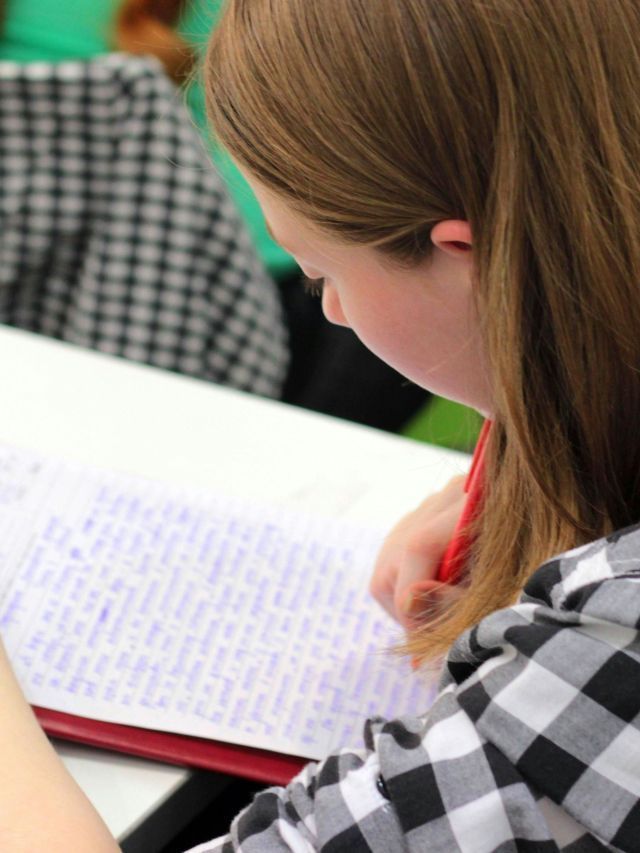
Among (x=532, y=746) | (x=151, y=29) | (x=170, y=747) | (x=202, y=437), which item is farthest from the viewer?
(x=151, y=29)

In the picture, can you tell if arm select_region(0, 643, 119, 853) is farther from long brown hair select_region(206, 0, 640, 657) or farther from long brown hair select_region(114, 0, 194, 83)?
long brown hair select_region(114, 0, 194, 83)

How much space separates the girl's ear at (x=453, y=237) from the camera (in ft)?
1.77

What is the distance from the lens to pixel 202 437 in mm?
915

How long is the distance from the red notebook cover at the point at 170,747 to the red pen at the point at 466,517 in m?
0.19

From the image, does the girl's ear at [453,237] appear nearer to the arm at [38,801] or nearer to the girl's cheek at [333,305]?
the girl's cheek at [333,305]

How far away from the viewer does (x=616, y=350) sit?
0.55 meters

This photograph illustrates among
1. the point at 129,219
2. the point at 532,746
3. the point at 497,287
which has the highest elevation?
the point at 497,287

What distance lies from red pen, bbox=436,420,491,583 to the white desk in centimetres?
10

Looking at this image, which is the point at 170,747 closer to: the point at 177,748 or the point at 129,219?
the point at 177,748

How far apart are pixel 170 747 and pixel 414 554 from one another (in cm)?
22

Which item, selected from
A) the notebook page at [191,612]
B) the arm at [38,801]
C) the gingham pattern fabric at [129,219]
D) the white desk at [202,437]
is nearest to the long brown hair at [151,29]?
the gingham pattern fabric at [129,219]

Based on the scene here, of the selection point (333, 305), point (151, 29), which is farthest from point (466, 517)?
point (151, 29)

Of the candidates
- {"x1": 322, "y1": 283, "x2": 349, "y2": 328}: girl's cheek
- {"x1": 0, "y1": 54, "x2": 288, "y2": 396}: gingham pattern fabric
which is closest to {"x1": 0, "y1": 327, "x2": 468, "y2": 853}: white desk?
{"x1": 322, "y1": 283, "x2": 349, "y2": 328}: girl's cheek

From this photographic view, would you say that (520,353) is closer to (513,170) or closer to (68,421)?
(513,170)
